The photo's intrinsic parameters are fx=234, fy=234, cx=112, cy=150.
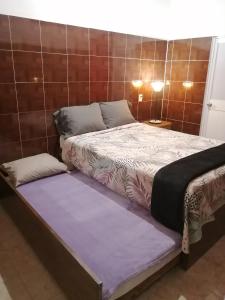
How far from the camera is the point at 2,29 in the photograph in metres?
2.33

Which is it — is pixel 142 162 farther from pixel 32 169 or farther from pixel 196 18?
pixel 196 18

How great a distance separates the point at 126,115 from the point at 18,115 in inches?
55.5

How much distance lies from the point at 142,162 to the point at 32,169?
1060 millimetres

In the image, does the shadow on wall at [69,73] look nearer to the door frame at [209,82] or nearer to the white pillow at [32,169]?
the door frame at [209,82]

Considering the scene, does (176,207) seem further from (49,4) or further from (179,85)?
(179,85)

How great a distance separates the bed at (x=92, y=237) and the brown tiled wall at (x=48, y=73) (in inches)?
29.0

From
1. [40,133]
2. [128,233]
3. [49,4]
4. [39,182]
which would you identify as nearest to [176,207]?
[128,233]

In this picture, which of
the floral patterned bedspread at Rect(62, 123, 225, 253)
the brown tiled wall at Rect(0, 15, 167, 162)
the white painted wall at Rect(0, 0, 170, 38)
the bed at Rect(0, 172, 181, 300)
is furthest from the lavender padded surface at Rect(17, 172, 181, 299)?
the white painted wall at Rect(0, 0, 170, 38)

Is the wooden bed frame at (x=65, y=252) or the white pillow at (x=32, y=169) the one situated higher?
the white pillow at (x=32, y=169)

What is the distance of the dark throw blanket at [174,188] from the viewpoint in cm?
159

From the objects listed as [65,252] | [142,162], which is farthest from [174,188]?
[65,252]

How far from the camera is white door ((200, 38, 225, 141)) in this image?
333 centimetres

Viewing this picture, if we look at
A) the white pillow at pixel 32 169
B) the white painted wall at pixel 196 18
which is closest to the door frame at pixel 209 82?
the white painted wall at pixel 196 18

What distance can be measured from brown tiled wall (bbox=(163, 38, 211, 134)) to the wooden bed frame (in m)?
2.20
